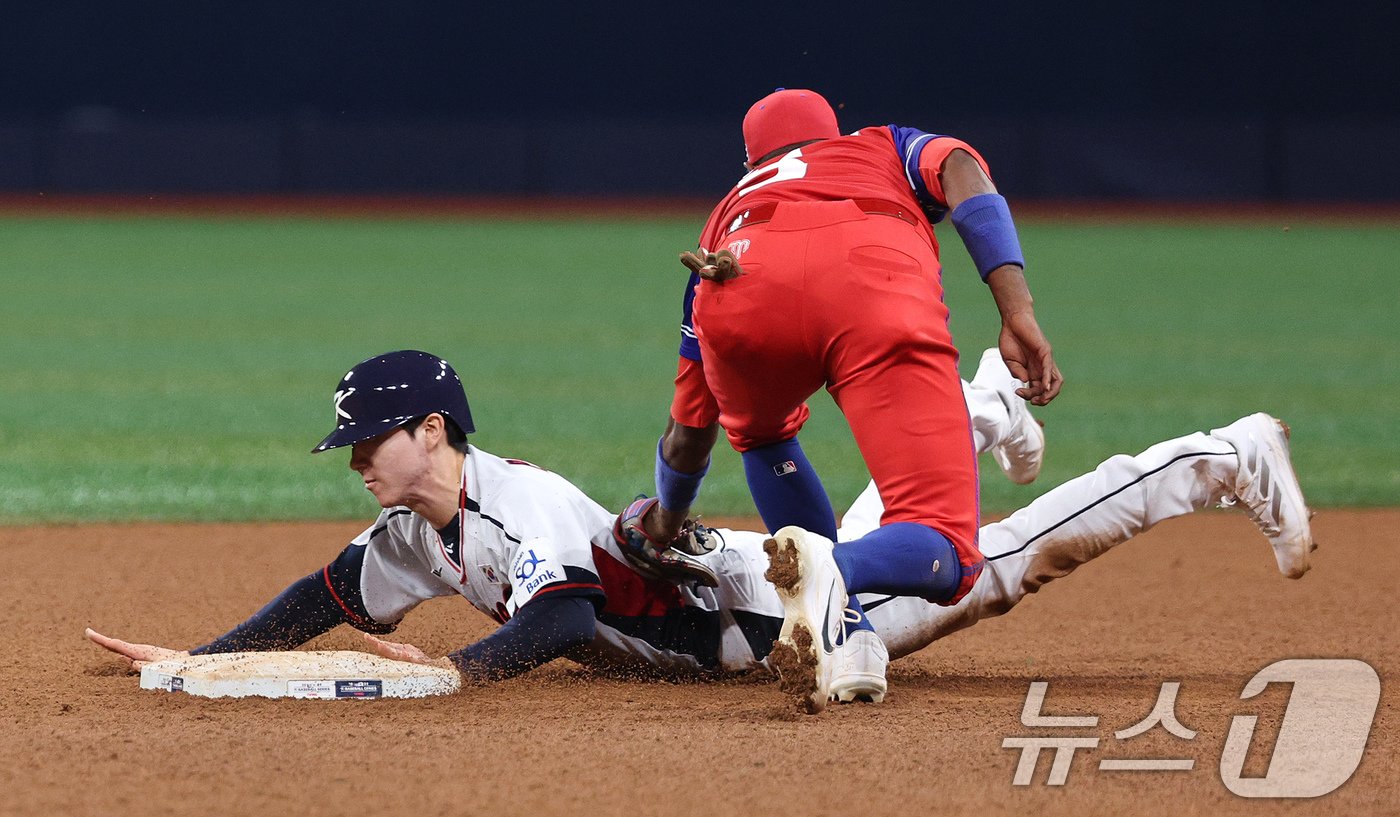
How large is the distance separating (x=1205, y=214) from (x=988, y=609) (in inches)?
1014

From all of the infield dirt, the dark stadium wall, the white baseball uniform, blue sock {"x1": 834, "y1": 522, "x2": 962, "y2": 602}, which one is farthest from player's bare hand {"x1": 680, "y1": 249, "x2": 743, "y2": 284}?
the dark stadium wall

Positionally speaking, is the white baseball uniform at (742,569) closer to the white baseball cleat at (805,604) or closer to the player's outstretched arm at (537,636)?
the player's outstretched arm at (537,636)

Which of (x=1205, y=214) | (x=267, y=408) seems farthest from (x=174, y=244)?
(x=1205, y=214)

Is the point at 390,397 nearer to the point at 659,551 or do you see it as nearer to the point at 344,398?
the point at 344,398

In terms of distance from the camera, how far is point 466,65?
3197 cm

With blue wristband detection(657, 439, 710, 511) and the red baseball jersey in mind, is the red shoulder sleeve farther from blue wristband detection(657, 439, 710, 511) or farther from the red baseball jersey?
blue wristband detection(657, 439, 710, 511)

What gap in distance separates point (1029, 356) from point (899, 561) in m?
0.52

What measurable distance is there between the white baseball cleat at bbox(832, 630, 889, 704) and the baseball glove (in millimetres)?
A: 343

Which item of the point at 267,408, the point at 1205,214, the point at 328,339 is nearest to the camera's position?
the point at 267,408

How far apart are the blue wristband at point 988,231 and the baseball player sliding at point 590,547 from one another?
2.43ft

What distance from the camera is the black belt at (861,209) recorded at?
3.23 metres

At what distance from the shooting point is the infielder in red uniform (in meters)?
3.02

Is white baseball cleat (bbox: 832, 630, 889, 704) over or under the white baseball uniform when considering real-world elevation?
under

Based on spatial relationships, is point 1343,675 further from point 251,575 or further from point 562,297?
point 562,297
